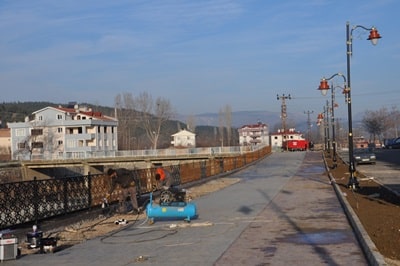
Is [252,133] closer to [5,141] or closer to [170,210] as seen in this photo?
[5,141]

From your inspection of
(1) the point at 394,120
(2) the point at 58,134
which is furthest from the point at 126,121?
(1) the point at 394,120

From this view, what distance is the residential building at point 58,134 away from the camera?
103531mm

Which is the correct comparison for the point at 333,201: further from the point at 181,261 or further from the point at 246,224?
the point at 181,261

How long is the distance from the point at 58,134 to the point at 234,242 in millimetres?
98347

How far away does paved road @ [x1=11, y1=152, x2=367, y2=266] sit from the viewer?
9672 millimetres

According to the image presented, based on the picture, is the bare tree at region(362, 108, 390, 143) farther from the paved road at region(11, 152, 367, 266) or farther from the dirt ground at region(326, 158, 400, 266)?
the paved road at region(11, 152, 367, 266)

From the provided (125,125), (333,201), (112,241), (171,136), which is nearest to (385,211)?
(333,201)

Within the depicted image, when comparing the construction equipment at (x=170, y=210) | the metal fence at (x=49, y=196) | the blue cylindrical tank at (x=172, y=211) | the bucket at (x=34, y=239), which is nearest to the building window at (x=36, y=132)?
the metal fence at (x=49, y=196)

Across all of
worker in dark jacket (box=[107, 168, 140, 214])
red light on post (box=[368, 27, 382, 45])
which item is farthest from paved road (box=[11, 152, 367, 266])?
red light on post (box=[368, 27, 382, 45])

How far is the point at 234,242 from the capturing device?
1143 centimetres

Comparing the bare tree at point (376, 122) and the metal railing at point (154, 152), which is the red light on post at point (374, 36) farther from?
the bare tree at point (376, 122)

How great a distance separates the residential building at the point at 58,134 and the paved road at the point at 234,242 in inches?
3460

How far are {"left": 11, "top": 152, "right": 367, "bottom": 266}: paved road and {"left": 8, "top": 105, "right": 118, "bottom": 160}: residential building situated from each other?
288 feet

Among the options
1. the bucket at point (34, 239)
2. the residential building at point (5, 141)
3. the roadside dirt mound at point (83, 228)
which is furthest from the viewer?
the residential building at point (5, 141)
